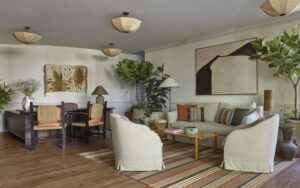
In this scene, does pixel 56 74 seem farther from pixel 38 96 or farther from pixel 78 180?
pixel 78 180

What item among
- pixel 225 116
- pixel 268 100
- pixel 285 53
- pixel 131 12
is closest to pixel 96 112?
pixel 131 12

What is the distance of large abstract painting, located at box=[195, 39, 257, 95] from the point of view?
4801 mm

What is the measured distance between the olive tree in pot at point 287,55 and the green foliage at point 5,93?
589 cm

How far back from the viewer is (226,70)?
516 cm

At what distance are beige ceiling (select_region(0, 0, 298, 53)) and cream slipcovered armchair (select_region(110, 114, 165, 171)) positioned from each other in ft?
6.15

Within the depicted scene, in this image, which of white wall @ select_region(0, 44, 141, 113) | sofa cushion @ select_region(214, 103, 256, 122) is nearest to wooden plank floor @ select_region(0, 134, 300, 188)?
A: sofa cushion @ select_region(214, 103, 256, 122)

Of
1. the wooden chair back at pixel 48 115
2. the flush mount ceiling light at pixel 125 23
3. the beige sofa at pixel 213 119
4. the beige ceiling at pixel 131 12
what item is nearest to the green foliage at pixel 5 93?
the beige ceiling at pixel 131 12

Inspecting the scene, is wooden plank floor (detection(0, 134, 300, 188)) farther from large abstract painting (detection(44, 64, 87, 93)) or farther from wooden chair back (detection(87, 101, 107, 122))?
large abstract painting (detection(44, 64, 87, 93))

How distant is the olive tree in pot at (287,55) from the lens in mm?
3588

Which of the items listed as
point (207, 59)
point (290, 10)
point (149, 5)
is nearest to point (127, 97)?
point (207, 59)

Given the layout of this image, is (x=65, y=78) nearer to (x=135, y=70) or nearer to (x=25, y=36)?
(x=135, y=70)

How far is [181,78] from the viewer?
625 centimetres

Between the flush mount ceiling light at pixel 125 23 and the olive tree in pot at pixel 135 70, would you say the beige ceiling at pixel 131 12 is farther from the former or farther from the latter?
the olive tree in pot at pixel 135 70

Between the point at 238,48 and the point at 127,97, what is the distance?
4338 mm
